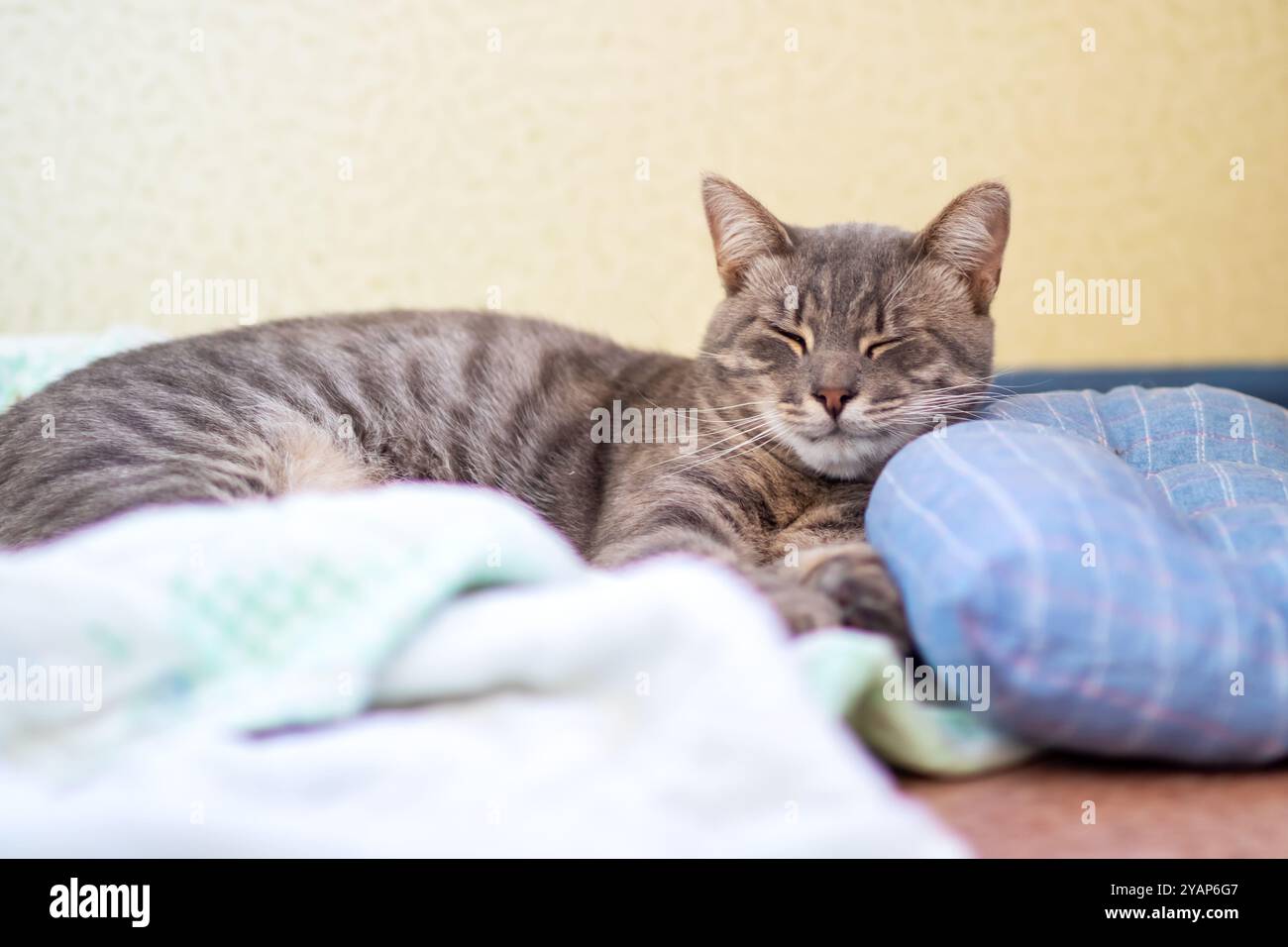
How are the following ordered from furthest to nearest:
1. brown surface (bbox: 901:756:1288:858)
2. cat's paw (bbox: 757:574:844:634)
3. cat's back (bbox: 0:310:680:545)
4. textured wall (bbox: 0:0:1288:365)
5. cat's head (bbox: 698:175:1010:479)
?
textured wall (bbox: 0:0:1288:365) → cat's head (bbox: 698:175:1010:479) → cat's back (bbox: 0:310:680:545) → cat's paw (bbox: 757:574:844:634) → brown surface (bbox: 901:756:1288:858)

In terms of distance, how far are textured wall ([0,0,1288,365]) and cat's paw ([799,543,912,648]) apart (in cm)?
176

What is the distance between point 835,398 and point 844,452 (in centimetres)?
9

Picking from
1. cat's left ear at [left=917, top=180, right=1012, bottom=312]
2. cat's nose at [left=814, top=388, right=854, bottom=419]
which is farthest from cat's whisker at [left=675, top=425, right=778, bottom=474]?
cat's left ear at [left=917, top=180, right=1012, bottom=312]

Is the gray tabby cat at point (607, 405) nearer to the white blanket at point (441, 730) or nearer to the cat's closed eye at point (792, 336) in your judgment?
the cat's closed eye at point (792, 336)

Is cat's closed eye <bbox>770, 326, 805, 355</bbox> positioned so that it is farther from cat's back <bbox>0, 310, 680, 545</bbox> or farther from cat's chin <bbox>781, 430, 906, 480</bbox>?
cat's back <bbox>0, 310, 680, 545</bbox>

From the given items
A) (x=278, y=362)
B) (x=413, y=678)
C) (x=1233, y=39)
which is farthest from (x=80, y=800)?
(x=1233, y=39)

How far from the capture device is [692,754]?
69cm

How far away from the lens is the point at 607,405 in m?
1.82

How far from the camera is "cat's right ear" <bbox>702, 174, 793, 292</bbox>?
5.40 ft

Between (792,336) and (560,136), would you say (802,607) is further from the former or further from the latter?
(560,136)

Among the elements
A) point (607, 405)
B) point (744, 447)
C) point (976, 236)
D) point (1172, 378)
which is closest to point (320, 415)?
point (607, 405)

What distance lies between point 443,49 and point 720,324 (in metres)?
1.41

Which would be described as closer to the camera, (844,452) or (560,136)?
(844,452)

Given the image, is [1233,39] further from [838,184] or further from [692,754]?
[692,754]
